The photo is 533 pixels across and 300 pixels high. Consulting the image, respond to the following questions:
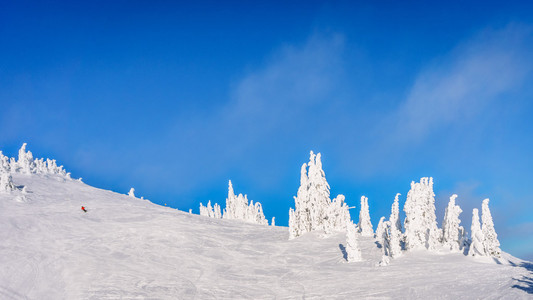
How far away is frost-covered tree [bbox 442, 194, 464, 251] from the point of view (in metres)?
41.0

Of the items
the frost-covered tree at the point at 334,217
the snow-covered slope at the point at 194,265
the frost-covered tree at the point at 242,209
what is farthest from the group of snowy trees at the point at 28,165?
the frost-covered tree at the point at 334,217

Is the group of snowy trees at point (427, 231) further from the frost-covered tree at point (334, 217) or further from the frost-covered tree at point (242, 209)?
the frost-covered tree at point (242, 209)

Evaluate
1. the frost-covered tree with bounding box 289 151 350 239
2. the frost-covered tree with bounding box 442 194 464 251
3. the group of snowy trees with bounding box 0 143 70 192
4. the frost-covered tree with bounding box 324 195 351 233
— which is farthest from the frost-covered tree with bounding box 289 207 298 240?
the group of snowy trees with bounding box 0 143 70 192

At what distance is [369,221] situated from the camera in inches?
2987

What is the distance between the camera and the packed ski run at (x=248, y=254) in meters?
28.5

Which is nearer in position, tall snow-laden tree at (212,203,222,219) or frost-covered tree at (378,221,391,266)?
frost-covered tree at (378,221,391,266)

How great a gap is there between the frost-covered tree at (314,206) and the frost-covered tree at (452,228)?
49.8 feet

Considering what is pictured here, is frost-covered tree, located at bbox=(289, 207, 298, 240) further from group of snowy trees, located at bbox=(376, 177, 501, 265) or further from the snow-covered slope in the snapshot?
group of snowy trees, located at bbox=(376, 177, 501, 265)

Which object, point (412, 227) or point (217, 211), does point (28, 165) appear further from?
point (412, 227)

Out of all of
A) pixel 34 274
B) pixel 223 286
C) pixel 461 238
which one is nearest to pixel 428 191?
pixel 461 238

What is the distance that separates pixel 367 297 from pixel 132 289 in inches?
746

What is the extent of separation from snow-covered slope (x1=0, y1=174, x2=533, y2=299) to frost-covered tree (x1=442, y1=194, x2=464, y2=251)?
11.2 ft

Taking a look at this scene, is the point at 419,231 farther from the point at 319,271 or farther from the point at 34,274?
the point at 34,274

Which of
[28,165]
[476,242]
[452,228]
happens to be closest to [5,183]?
[28,165]
